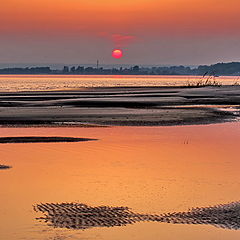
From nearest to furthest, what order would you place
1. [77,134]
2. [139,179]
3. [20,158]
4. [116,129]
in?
[139,179]
[20,158]
[77,134]
[116,129]

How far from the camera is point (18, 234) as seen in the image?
1128 cm

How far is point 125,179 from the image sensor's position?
16297 millimetres

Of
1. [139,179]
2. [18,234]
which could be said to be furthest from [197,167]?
[18,234]

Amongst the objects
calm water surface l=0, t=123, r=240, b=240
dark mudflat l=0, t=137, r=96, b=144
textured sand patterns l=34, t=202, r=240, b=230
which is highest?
textured sand patterns l=34, t=202, r=240, b=230

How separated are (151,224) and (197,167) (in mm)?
6746

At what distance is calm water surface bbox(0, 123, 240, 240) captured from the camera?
1152 cm

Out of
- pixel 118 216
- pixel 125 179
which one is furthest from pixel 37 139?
pixel 118 216

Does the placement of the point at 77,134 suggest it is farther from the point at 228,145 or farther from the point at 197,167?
the point at 197,167

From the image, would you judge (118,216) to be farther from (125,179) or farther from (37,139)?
(37,139)

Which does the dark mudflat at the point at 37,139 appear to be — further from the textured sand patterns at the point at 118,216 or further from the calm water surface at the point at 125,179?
the textured sand patterns at the point at 118,216

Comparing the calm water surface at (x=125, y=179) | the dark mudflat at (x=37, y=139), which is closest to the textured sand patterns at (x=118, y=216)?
the calm water surface at (x=125, y=179)

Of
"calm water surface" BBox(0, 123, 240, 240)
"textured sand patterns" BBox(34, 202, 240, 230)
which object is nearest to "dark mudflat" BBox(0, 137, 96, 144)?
"calm water surface" BBox(0, 123, 240, 240)

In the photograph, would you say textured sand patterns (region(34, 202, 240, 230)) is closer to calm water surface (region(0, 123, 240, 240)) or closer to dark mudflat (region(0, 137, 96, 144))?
calm water surface (region(0, 123, 240, 240))

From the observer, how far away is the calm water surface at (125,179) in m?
11.5
